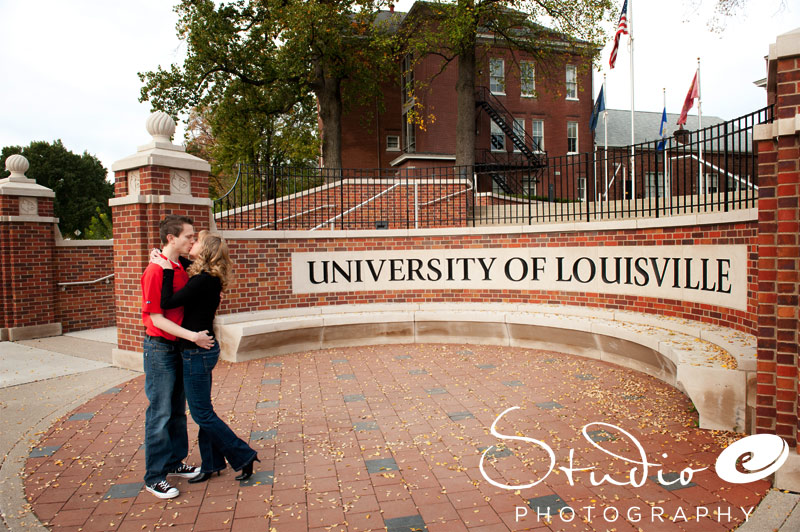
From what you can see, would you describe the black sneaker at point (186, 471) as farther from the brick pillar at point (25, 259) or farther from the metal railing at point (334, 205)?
the brick pillar at point (25, 259)

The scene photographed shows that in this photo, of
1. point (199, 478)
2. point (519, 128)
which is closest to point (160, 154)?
point (199, 478)

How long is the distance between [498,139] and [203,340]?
2670 cm

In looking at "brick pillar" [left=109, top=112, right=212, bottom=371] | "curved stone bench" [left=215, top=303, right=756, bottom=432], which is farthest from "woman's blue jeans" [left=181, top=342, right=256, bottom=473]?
"brick pillar" [left=109, top=112, right=212, bottom=371]

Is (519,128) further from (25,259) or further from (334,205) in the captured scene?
(25,259)

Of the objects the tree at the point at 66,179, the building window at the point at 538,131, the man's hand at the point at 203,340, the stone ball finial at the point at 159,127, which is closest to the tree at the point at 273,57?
the building window at the point at 538,131

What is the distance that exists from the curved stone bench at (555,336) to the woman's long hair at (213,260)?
12.4ft

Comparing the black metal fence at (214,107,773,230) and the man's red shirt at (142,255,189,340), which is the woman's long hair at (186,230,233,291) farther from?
the black metal fence at (214,107,773,230)

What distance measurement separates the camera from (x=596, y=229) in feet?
25.2

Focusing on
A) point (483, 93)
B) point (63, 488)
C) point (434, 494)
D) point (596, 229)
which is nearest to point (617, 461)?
point (434, 494)

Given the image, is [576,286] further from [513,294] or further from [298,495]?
[298,495]

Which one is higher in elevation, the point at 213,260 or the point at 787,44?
the point at 787,44

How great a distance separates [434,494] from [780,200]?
3005 mm

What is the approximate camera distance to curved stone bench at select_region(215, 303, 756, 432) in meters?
4.43

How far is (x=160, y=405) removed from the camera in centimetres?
367
